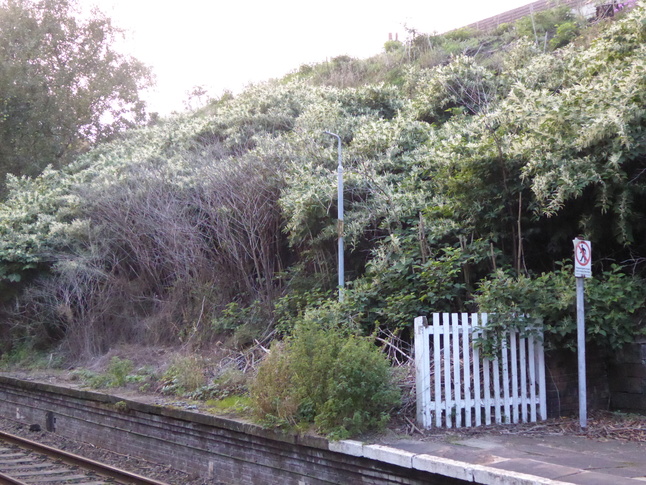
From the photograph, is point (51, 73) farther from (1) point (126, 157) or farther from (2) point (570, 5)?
(2) point (570, 5)

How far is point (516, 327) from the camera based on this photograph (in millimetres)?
7668

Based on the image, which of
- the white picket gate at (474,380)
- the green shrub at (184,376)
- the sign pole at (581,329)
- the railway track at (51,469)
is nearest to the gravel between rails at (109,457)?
the railway track at (51,469)

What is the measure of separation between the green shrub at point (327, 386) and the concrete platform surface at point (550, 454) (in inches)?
21.7

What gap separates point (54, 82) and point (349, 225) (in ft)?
64.9

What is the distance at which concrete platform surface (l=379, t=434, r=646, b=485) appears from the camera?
532cm

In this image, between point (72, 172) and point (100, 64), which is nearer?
point (72, 172)

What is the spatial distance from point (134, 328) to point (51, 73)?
15.9 metres

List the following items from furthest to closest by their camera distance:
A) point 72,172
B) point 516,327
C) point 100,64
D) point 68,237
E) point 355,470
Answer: point 100,64, point 72,172, point 68,237, point 516,327, point 355,470

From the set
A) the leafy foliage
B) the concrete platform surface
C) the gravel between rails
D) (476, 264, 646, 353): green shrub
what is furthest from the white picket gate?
the gravel between rails

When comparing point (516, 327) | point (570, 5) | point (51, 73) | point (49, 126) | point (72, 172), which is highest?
point (570, 5)

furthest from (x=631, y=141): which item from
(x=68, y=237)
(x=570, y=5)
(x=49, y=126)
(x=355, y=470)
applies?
(x=49, y=126)

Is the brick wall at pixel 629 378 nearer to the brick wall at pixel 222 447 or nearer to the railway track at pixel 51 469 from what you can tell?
the brick wall at pixel 222 447

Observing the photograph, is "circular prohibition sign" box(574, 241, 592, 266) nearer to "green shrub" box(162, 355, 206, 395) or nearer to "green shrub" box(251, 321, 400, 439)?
"green shrub" box(251, 321, 400, 439)

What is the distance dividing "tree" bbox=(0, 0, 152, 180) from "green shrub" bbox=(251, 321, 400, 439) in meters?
21.5
